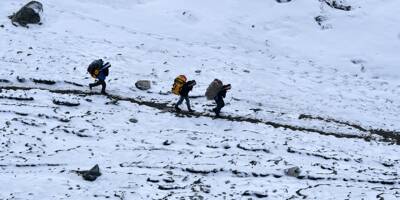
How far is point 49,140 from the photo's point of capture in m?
19.5

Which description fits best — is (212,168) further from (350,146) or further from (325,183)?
(350,146)

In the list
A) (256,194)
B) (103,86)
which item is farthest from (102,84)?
(256,194)

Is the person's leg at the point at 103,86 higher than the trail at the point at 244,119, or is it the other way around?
the person's leg at the point at 103,86

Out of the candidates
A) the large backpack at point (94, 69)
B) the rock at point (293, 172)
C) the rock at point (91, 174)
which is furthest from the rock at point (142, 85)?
the rock at point (293, 172)

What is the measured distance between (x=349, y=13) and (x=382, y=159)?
18678 millimetres

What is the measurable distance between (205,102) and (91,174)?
9.50 meters

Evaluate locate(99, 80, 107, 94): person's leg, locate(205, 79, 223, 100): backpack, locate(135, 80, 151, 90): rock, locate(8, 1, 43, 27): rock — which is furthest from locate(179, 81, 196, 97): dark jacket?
locate(8, 1, 43, 27): rock

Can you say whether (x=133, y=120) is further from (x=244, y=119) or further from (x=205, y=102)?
(x=244, y=119)

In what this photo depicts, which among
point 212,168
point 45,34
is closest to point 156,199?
point 212,168

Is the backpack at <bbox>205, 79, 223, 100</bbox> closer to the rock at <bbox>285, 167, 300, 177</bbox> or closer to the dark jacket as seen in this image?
the dark jacket

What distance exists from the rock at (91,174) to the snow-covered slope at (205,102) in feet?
0.70

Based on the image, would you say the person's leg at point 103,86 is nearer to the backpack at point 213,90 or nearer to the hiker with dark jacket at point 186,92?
the hiker with dark jacket at point 186,92

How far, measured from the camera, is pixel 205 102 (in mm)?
25625

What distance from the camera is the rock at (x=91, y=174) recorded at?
56.0 ft
